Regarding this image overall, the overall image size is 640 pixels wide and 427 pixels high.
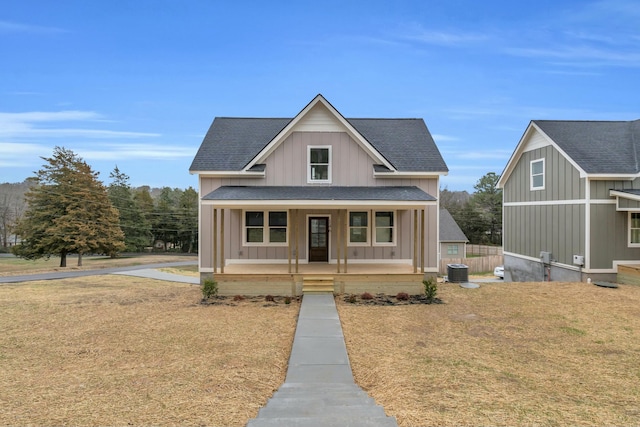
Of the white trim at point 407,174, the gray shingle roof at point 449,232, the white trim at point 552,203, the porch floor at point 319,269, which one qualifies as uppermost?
the white trim at point 407,174

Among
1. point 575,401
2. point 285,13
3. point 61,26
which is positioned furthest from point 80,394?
point 61,26

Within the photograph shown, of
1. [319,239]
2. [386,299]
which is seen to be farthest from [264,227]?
[386,299]

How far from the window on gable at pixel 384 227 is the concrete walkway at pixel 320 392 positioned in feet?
20.1

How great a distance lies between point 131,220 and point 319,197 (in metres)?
44.3

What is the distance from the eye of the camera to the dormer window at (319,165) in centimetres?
1418

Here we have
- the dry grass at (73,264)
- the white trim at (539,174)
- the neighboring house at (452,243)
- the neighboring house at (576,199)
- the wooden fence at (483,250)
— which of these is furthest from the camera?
the wooden fence at (483,250)

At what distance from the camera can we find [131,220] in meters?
48.8

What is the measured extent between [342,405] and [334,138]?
1104cm

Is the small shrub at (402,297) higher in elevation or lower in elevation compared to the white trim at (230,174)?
lower

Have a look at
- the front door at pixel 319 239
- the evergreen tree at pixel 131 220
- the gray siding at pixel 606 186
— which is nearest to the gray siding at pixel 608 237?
the gray siding at pixel 606 186

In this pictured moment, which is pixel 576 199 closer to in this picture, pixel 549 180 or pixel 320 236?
pixel 549 180

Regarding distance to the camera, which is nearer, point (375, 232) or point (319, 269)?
point (319, 269)

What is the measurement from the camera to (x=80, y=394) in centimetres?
498

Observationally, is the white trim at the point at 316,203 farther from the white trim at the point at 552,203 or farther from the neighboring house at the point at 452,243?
the neighboring house at the point at 452,243
